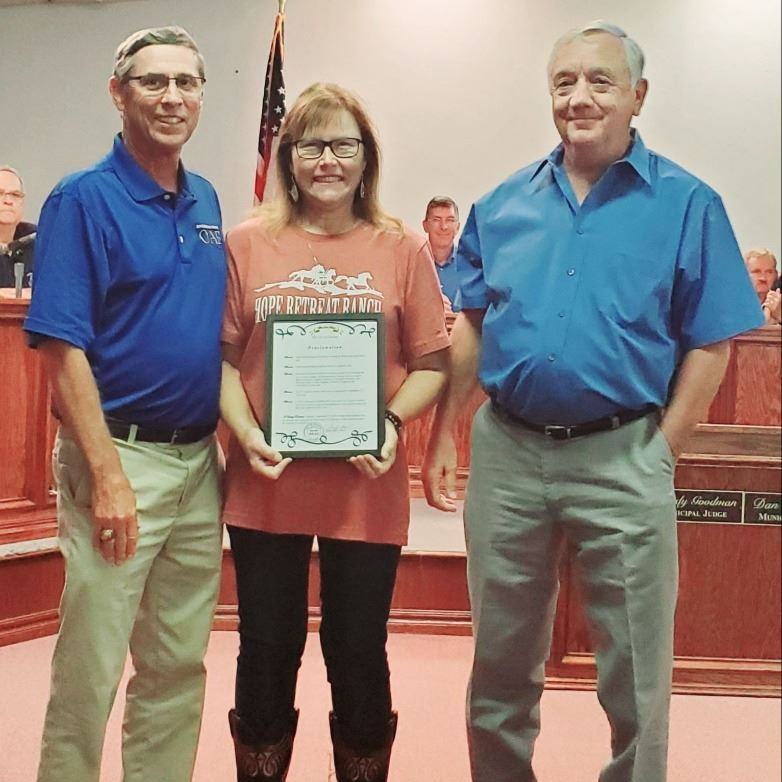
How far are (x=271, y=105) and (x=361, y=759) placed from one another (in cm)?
153

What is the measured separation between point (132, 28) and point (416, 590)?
68.2 inches

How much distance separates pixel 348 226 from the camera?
1.64 meters

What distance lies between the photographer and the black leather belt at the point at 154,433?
5.19 ft

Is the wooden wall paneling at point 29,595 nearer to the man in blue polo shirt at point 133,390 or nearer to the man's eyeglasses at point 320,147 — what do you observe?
the man in blue polo shirt at point 133,390

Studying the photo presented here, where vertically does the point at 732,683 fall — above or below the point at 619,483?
below

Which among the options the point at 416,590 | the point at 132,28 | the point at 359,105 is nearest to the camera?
the point at 359,105

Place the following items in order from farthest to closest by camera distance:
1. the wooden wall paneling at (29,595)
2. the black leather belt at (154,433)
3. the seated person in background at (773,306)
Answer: the wooden wall paneling at (29,595), the seated person in background at (773,306), the black leather belt at (154,433)

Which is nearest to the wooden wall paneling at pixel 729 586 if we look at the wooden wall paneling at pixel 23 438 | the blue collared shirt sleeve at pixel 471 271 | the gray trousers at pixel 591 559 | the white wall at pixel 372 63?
the white wall at pixel 372 63

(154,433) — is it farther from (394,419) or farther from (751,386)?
(751,386)

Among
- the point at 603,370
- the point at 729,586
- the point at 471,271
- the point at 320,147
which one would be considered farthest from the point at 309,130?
the point at 729,586

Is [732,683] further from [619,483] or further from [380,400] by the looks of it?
[380,400]

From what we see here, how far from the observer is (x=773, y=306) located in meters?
2.75

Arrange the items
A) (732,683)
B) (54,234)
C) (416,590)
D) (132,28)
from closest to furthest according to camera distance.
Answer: (54,234) < (132,28) < (732,683) < (416,590)

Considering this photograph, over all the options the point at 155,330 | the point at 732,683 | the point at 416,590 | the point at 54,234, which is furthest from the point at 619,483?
the point at 416,590
